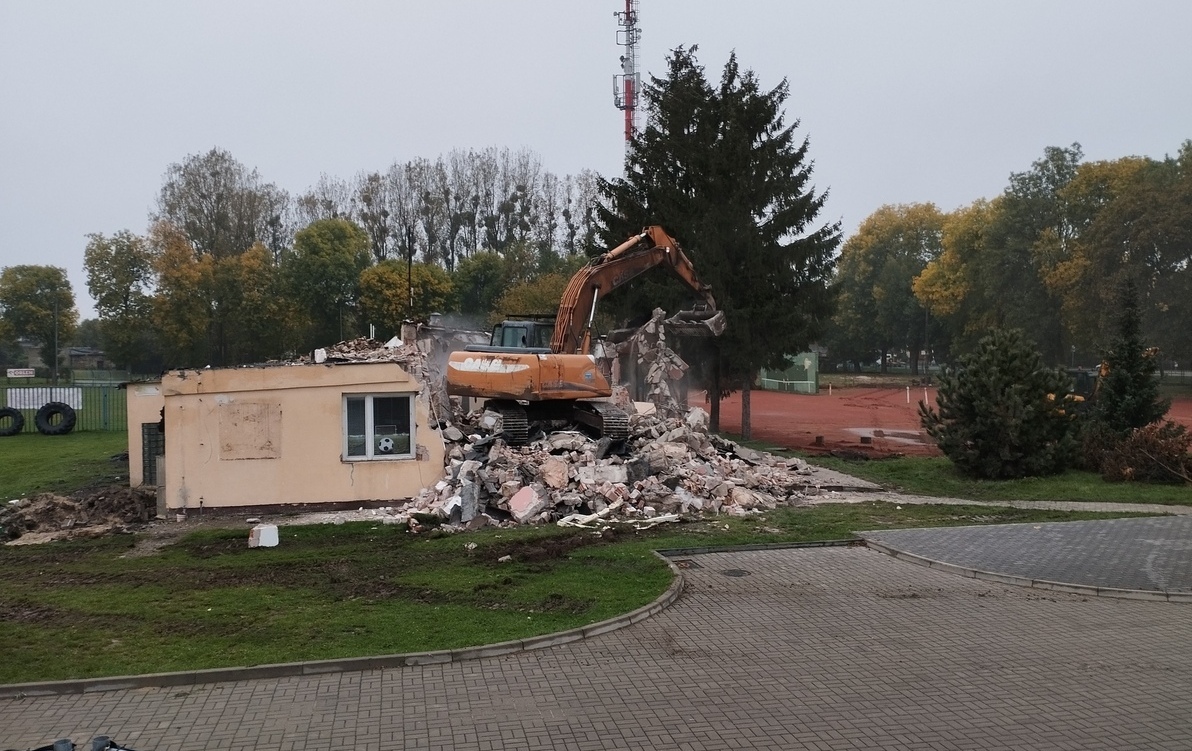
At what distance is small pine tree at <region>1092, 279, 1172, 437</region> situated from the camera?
19.4 metres

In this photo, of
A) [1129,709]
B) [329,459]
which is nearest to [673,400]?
[329,459]

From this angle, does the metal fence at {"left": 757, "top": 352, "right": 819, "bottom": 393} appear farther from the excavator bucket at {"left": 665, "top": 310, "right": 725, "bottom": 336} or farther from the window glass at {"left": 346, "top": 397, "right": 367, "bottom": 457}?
the window glass at {"left": 346, "top": 397, "right": 367, "bottom": 457}

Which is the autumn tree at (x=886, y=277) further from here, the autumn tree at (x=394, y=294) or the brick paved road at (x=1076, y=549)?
the brick paved road at (x=1076, y=549)

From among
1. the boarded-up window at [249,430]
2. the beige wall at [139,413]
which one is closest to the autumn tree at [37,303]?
the beige wall at [139,413]

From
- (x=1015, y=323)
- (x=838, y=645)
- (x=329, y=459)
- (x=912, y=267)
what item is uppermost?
(x=912, y=267)

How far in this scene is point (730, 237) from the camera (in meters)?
27.9

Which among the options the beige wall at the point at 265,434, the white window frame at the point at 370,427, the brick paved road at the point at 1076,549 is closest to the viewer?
the brick paved road at the point at 1076,549

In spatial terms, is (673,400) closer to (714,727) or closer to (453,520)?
(453,520)

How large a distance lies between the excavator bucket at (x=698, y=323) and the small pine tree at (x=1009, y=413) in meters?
7.06

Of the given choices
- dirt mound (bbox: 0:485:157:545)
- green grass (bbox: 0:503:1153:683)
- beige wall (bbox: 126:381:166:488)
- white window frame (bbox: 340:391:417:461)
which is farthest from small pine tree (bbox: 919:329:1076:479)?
beige wall (bbox: 126:381:166:488)

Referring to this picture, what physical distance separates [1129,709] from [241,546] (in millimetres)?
10439

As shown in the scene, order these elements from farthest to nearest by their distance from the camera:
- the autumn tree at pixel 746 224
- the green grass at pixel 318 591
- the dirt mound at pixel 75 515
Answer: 1. the autumn tree at pixel 746 224
2. the dirt mound at pixel 75 515
3. the green grass at pixel 318 591

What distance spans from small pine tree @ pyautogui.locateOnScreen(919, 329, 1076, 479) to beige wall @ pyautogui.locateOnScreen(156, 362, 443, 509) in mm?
11584

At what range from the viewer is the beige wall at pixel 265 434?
14273 mm
